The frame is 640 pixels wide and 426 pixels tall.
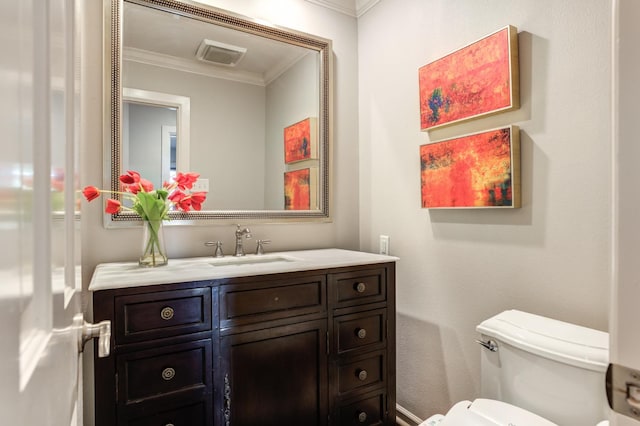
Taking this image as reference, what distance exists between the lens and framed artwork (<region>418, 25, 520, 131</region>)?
1.40 metres

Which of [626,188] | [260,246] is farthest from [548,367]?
[260,246]

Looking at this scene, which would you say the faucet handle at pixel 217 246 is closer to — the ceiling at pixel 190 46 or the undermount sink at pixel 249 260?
the undermount sink at pixel 249 260

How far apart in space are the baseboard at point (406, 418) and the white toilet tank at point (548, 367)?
0.76m

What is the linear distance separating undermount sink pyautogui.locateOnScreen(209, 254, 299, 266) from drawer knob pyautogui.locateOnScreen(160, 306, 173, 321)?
1.51 ft

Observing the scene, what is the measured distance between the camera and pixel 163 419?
1.24m

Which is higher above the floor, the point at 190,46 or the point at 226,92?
the point at 190,46

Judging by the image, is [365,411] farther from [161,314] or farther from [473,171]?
[473,171]

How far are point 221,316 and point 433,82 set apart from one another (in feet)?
4.68

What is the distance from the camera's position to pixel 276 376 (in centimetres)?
144

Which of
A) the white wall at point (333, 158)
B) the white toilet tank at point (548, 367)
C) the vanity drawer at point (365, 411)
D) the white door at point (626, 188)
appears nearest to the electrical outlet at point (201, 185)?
the white wall at point (333, 158)

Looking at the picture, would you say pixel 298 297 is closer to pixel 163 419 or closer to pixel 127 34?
pixel 163 419

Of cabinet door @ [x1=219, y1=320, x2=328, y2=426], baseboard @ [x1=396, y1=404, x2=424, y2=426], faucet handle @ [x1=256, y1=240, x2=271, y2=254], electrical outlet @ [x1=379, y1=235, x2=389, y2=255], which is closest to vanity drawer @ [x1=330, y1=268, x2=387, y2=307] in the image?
cabinet door @ [x1=219, y1=320, x2=328, y2=426]

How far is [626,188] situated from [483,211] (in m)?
1.20

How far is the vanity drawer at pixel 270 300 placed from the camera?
134cm
